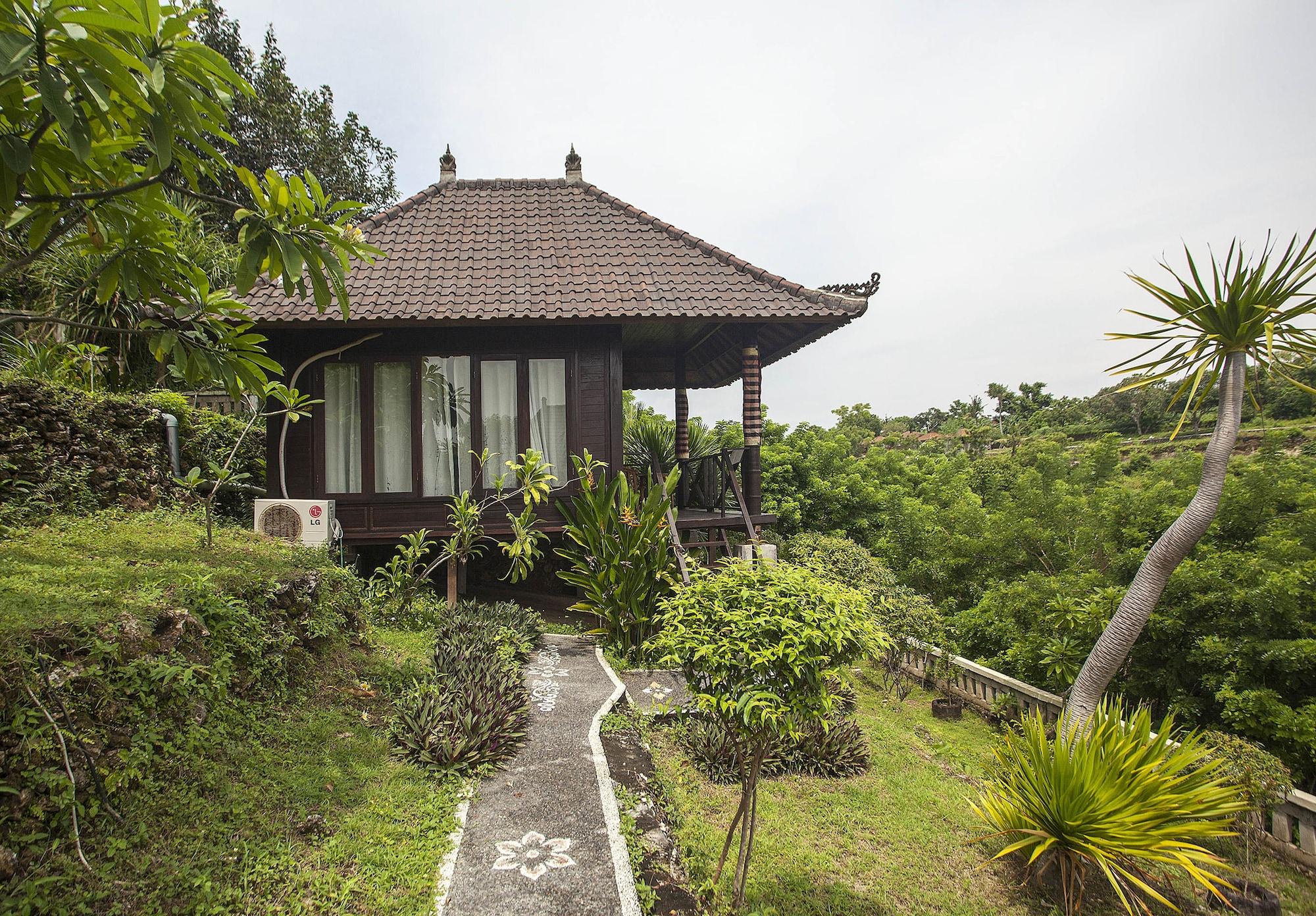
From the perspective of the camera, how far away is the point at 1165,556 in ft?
17.6

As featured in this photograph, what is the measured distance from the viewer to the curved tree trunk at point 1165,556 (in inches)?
207

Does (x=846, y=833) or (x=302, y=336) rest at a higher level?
(x=302, y=336)

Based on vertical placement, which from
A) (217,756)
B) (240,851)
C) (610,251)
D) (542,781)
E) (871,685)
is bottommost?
(871,685)

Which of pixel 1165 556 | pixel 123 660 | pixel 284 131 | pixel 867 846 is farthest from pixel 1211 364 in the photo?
pixel 284 131

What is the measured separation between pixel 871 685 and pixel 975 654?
5.31 feet

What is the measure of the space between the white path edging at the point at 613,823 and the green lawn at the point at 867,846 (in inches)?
17.1

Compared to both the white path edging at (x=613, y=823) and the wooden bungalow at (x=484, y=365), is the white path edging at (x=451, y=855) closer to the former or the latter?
the white path edging at (x=613, y=823)

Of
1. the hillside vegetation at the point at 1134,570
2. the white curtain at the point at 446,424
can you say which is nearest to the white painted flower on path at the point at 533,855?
the white curtain at the point at 446,424

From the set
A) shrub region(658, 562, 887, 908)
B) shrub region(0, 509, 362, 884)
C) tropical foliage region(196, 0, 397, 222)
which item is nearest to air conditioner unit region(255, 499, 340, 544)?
shrub region(0, 509, 362, 884)

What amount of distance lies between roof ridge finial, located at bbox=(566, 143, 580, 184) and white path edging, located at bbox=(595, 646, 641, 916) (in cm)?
821

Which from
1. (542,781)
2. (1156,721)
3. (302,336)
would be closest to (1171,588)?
(1156,721)

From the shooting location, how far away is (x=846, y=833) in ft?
15.2

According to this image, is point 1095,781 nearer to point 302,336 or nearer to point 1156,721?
point 1156,721

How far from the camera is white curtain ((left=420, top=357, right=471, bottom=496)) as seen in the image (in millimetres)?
8367
